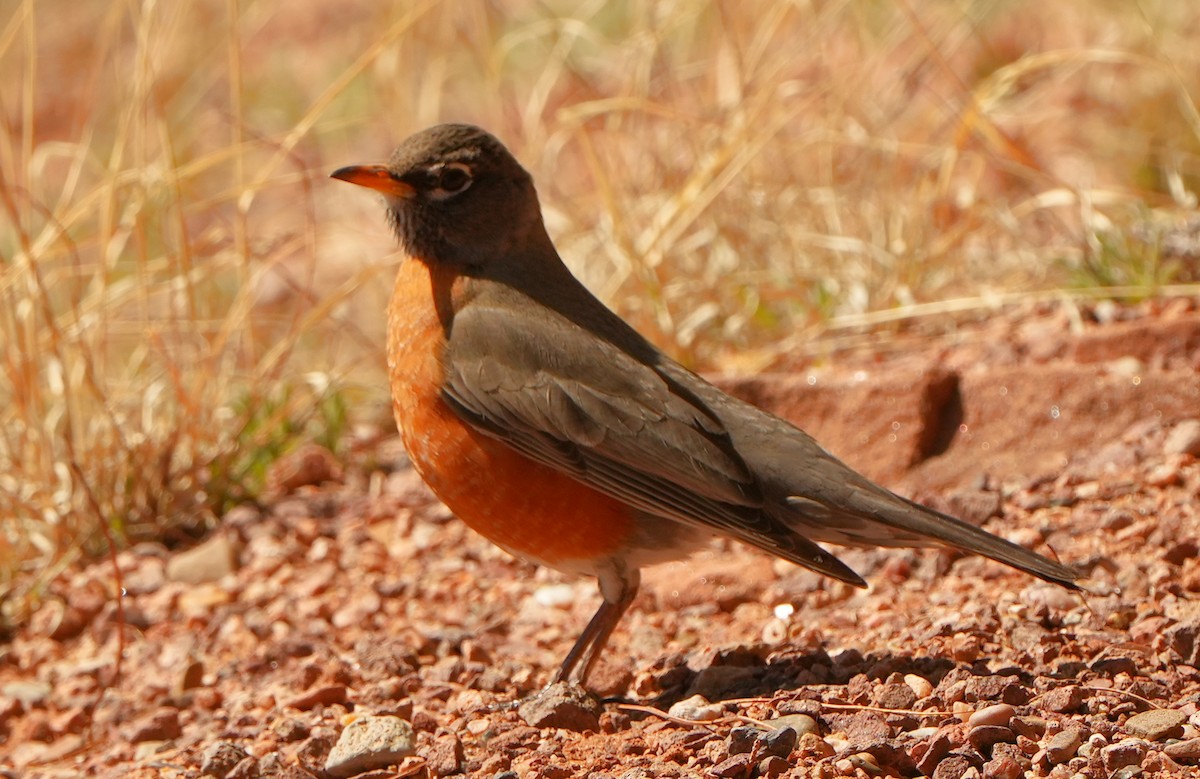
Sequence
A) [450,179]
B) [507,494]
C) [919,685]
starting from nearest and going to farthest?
[919,685], [507,494], [450,179]

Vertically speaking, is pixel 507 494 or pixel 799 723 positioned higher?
pixel 507 494

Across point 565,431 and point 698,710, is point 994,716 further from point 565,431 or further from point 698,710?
point 565,431

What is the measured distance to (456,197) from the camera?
5.03m

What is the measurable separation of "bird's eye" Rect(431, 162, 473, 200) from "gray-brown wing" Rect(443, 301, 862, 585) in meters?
0.39

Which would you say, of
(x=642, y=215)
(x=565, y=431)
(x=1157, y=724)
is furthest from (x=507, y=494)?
(x=642, y=215)

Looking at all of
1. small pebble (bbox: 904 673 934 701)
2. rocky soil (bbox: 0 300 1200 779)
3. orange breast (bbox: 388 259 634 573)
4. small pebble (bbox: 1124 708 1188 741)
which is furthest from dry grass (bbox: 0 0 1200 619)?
small pebble (bbox: 1124 708 1188 741)

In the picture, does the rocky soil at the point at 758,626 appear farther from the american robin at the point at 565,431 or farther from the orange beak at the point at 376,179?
the orange beak at the point at 376,179

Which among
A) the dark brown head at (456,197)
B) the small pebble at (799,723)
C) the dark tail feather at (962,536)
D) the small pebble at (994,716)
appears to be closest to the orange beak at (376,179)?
the dark brown head at (456,197)

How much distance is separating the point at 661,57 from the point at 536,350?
3.31m

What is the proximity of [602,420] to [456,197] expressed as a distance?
36.9 inches

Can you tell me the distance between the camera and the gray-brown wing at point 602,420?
14.5ft

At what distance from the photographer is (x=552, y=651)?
17.1 ft

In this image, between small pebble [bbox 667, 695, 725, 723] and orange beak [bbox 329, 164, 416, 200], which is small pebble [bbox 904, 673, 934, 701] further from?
orange beak [bbox 329, 164, 416, 200]

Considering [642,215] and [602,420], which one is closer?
[602,420]
